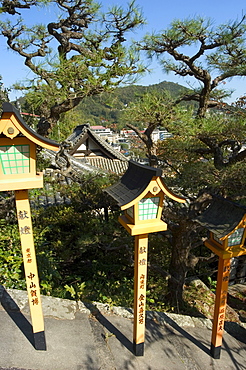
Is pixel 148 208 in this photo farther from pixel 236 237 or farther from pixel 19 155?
pixel 19 155

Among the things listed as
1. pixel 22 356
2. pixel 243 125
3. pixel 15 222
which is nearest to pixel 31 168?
pixel 22 356

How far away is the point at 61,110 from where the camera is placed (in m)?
4.97

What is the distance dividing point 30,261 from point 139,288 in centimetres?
141

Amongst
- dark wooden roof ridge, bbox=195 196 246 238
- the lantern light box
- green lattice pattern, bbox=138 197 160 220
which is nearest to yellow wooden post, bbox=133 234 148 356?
green lattice pattern, bbox=138 197 160 220

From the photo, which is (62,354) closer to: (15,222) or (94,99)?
(15,222)

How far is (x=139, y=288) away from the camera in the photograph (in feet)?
11.2

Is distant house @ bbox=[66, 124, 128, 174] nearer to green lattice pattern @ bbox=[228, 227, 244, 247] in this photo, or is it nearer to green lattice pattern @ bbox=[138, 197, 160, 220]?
green lattice pattern @ bbox=[228, 227, 244, 247]

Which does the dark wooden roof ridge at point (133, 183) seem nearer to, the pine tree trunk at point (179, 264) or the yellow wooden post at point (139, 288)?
the yellow wooden post at point (139, 288)

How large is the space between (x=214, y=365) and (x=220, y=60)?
198 inches

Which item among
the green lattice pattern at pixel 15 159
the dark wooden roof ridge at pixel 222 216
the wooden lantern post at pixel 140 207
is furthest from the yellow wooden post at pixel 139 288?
the green lattice pattern at pixel 15 159

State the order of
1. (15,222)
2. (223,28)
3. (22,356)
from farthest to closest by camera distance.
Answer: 1. (15,222)
2. (223,28)
3. (22,356)

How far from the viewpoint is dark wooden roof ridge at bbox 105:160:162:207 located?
9.57 ft

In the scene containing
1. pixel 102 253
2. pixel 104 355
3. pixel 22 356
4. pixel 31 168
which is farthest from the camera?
pixel 102 253

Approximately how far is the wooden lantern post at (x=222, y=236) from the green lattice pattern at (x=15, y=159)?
92.7 inches
